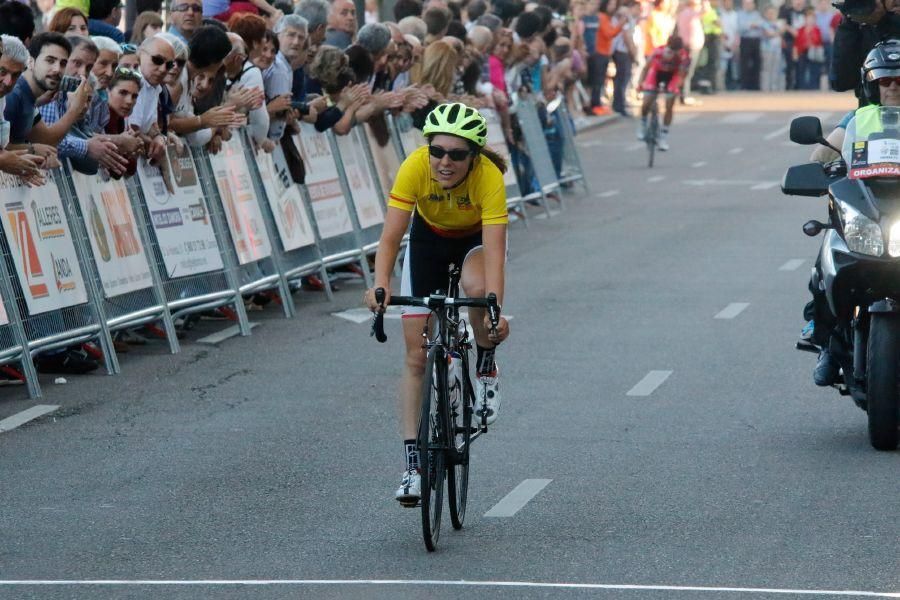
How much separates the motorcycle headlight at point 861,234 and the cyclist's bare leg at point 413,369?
251cm

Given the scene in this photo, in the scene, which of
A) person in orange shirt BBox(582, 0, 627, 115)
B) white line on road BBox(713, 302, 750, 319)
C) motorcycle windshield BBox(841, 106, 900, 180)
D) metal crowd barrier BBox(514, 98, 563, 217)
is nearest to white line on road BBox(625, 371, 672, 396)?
motorcycle windshield BBox(841, 106, 900, 180)

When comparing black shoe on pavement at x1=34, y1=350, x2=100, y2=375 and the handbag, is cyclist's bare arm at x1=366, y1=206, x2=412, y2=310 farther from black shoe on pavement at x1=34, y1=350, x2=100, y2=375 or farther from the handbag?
the handbag

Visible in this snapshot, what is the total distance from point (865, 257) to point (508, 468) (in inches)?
77.4

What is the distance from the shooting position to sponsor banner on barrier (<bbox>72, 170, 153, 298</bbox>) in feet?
42.1

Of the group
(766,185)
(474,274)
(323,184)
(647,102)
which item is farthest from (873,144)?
(647,102)

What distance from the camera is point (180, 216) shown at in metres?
14.0

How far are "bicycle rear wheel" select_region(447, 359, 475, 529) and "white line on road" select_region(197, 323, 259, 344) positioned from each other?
5651mm

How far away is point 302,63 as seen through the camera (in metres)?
16.5

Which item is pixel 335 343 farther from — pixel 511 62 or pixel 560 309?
pixel 511 62

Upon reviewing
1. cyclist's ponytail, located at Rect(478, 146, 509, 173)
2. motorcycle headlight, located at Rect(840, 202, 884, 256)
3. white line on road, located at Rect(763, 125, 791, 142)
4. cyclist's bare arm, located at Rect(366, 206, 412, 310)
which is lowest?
white line on road, located at Rect(763, 125, 791, 142)

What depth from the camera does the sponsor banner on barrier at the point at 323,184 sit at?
16.6 metres

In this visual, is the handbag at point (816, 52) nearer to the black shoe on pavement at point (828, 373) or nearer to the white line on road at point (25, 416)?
the white line on road at point (25, 416)

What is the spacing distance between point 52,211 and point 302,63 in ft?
14.5

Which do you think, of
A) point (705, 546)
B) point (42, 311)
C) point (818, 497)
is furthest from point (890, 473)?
point (42, 311)
